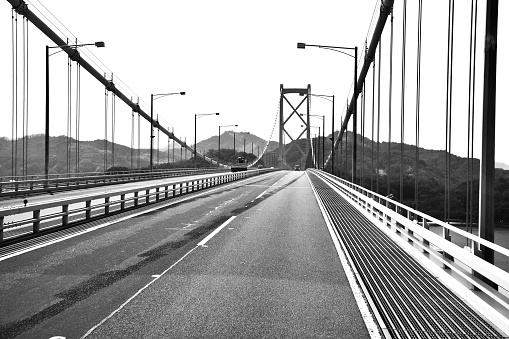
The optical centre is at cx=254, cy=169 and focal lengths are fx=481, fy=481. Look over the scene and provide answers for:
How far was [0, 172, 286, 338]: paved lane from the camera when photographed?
5266mm

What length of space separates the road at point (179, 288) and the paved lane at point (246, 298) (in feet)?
0.04

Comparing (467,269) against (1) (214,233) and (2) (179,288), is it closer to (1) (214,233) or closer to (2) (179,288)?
(2) (179,288)

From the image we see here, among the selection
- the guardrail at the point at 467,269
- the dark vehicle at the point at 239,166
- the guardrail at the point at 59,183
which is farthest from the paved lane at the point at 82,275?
the dark vehicle at the point at 239,166

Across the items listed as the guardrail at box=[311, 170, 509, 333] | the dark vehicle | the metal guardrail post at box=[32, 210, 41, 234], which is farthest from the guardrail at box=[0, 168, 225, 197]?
the dark vehicle

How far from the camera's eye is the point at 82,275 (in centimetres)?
751

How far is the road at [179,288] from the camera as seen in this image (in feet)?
16.6

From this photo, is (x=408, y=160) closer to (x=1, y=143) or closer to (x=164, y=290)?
(x=164, y=290)

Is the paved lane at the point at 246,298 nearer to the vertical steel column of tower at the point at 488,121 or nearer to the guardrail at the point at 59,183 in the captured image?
the vertical steel column of tower at the point at 488,121

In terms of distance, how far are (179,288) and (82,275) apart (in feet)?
5.96

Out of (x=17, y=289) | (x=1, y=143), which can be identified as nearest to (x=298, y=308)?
(x=17, y=289)

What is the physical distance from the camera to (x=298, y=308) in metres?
5.80

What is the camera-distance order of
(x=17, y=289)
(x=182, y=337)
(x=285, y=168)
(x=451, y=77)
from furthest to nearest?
1. (x=285, y=168)
2. (x=451, y=77)
3. (x=17, y=289)
4. (x=182, y=337)

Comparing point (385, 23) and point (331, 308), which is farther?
point (385, 23)

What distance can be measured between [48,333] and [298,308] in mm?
2779
